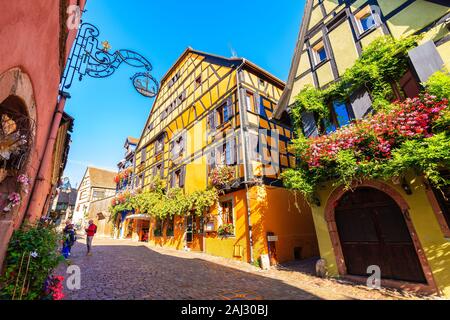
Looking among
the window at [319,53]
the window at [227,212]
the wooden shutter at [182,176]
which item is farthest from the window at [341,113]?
the wooden shutter at [182,176]

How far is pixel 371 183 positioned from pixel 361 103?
2.39m

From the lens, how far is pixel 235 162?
10.5m

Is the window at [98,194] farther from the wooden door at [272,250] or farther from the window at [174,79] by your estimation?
the wooden door at [272,250]

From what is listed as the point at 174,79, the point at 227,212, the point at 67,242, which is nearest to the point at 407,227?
the point at 227,212

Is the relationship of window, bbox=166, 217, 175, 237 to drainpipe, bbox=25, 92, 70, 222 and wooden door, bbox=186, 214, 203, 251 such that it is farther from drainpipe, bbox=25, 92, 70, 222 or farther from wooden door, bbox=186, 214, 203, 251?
drainpipe, bbox=25, 92, 70, 222

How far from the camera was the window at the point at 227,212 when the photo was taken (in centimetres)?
1062

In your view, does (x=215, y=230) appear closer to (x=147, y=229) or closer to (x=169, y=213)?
(x=169, y=213)

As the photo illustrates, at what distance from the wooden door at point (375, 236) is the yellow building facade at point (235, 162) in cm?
170

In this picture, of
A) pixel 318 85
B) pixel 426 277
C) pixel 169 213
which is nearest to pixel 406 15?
pixel 318 85

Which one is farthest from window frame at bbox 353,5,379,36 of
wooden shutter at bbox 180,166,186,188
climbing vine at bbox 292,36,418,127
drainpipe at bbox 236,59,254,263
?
wooden shutter at bbox 180,166,186,188

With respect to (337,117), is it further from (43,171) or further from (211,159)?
(43,171)

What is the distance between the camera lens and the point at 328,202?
22.6ft

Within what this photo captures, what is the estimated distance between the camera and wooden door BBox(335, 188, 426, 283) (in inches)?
212
